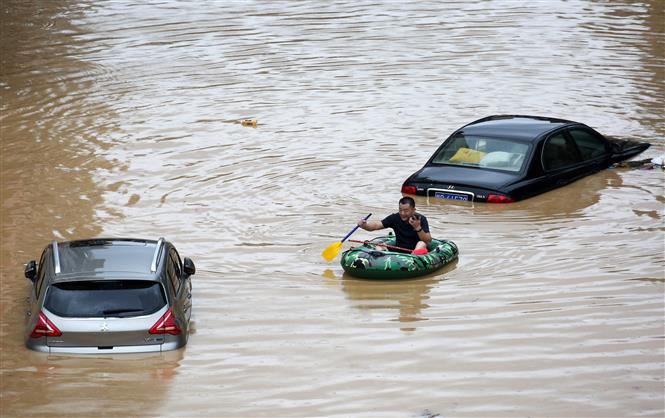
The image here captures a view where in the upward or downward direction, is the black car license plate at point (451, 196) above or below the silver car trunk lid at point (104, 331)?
below

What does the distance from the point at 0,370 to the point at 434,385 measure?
17.2ft

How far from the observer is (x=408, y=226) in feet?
63.9

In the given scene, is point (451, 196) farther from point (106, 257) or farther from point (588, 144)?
point (106, 257)

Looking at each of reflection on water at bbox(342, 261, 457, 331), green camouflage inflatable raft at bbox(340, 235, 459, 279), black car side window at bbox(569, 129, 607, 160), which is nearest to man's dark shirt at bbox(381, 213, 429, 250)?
green camouflage inflatable raft at bbox(340, 235, 459, 279)

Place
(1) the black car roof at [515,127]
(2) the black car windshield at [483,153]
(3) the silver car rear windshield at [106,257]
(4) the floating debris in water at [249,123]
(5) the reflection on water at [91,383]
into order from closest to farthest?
(5) the reflection on water at [91,383], (3) the silver car rear windshield at [106,257], (2) the black car windshield at [483,153], (1) the black car roof at [515,127], (4) the floating debris in water at [249,123]

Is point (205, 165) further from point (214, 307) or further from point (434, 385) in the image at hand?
point (434, 385)

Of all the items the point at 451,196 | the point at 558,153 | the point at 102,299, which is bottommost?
the point at 451,196

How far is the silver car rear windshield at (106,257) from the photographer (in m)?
15.8

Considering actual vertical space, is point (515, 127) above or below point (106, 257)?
below

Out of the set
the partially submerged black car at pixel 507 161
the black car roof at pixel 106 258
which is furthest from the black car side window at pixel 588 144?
the black car roof at pixel 106 258

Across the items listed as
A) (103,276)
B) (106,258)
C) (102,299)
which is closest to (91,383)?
(102,299)

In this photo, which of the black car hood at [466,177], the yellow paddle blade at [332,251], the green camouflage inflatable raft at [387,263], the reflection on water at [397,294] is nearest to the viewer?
the reflection on water at [397,294]

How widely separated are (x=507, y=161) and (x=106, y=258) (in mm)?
9918

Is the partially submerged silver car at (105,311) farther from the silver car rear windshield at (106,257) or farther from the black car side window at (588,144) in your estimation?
the black car side window at (588,144)
